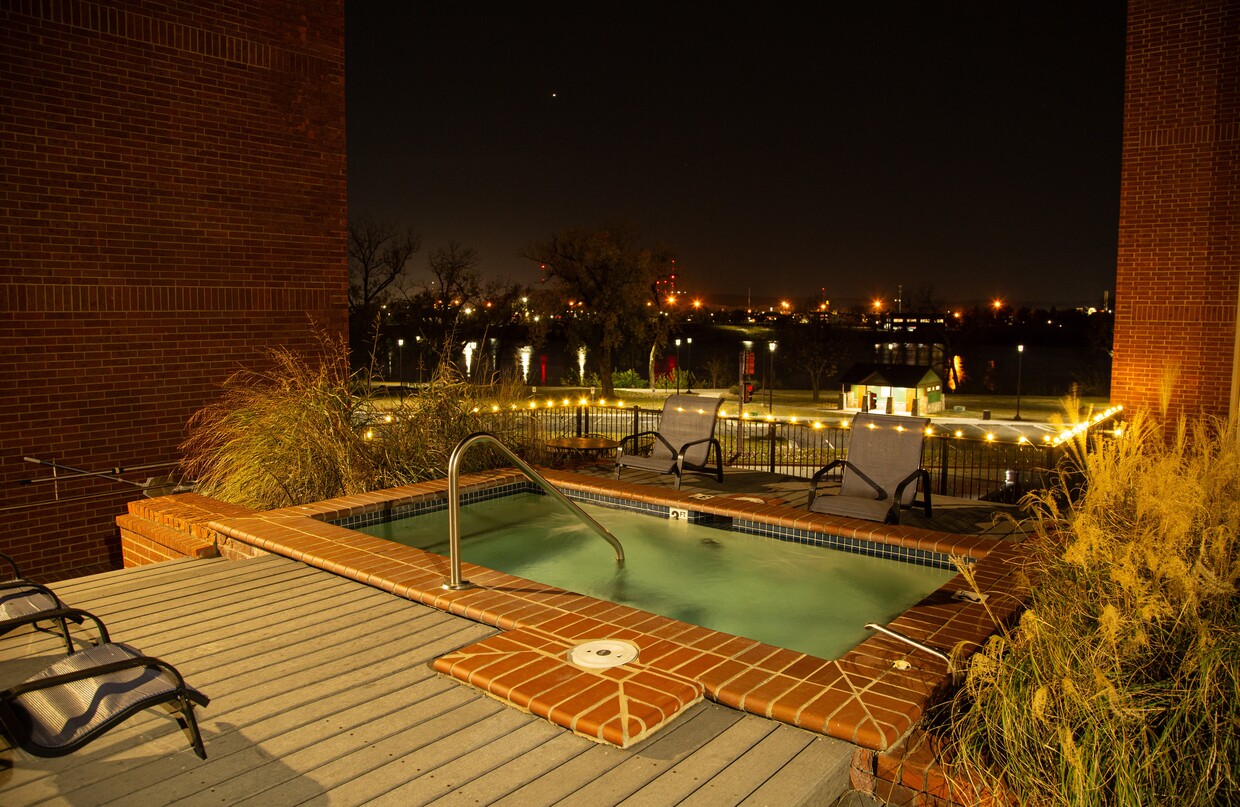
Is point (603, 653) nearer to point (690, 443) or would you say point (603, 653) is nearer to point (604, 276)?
point (690, 443)

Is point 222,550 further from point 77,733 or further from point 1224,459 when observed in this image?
point 1224,459

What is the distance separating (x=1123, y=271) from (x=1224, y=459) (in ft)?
27.0

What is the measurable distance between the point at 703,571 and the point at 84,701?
12.9 ft

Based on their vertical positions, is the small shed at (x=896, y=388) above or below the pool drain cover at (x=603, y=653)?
above

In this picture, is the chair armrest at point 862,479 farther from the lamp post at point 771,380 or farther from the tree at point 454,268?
the tree at point 454,268

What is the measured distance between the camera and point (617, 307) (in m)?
27.1

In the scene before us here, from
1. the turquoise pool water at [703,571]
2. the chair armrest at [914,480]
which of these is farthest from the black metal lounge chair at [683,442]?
the chair armrest at [914,480]

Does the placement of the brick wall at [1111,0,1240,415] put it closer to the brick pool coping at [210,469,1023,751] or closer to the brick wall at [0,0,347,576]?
the brick pool coping at [210,469,1023,751]

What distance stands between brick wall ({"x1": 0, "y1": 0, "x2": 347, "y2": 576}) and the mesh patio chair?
5.44 metres

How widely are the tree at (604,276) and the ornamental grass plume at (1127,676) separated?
2413cm

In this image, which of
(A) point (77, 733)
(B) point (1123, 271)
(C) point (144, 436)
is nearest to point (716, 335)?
(B) point (1123, 271)

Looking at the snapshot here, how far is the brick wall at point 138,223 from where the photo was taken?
21.4ft

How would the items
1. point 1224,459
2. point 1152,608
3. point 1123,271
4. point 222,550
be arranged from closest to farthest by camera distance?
point 1152,608 → point 1224,459 → point 222,550 → point 1123,271

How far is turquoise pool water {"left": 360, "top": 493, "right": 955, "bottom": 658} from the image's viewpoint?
16.1ft
